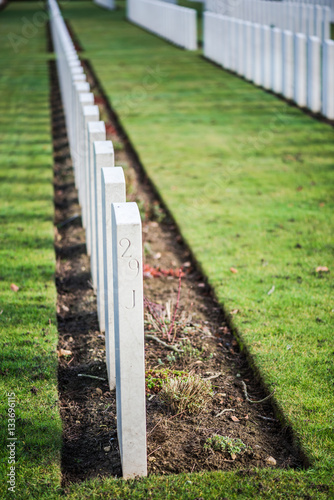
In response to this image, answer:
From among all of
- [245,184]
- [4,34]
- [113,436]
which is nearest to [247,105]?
[245,184]

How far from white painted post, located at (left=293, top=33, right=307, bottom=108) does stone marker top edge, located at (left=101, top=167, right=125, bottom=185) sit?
28.6 feet

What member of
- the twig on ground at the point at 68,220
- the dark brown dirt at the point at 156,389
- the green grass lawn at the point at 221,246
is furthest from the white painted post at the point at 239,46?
the dark brown dirt at the point at 156,389

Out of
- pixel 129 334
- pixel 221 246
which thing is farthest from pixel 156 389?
pixel 221 246

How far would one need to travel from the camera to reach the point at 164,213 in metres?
6.62

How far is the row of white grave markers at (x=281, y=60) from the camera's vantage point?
10.4m

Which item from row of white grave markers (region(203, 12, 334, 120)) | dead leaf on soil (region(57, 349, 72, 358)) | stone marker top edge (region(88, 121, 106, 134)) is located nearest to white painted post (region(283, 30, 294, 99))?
row of white grave markers (region(203, 12, 334, 120))

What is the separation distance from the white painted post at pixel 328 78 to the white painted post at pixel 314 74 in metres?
0.22

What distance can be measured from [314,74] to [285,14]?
9.63 m

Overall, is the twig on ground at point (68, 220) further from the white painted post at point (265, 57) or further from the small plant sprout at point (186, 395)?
the white painted post at point (265, 57)

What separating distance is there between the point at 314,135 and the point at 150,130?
275 cm

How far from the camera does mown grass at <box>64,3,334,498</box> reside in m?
3.66

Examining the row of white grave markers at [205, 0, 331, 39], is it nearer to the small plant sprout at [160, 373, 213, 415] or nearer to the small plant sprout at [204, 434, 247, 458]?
the small plant sprout at [160, 373, 213, 415]

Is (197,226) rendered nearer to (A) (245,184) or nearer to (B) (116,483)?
(A) (245,184)

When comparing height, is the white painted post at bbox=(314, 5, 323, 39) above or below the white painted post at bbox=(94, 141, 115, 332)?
above
